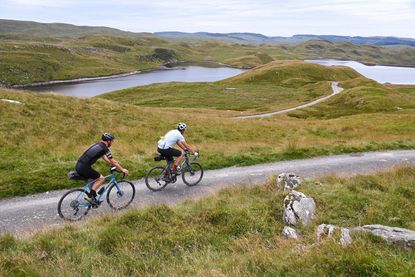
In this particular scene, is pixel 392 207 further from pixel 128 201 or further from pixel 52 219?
pixel 52 219

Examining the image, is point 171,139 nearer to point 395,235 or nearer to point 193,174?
point 193,174

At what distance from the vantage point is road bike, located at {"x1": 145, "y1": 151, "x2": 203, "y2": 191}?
1570 centimetres

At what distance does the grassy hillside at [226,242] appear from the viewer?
6.81 m

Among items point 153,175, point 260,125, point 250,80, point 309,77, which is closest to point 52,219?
point 153,175

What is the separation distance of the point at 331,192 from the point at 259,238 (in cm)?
506

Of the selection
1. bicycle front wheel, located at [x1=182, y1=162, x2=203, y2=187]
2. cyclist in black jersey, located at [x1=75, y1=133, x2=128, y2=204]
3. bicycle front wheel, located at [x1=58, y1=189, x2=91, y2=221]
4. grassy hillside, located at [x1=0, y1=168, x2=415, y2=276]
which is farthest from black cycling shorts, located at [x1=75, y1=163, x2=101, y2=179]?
bicycle front wheel, located at [x1=182, y1=162, x2=203, y2=187]

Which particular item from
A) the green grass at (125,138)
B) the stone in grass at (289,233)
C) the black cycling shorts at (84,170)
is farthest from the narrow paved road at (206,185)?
the stone in grass at (289,233)

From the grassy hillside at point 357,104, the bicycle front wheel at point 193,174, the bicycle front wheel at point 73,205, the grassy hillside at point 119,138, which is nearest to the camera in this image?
the bicycle front wheel at point 73,205

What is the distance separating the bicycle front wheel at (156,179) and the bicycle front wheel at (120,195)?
4.96ft

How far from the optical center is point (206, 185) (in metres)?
16.6

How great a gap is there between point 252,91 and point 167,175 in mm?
97919

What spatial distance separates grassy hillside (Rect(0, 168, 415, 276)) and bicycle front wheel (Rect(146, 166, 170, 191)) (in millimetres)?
3182

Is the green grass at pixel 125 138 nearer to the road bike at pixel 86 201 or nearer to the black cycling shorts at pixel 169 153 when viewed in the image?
the black cycling shorts at pixel 169 153

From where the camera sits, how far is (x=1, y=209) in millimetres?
12797
